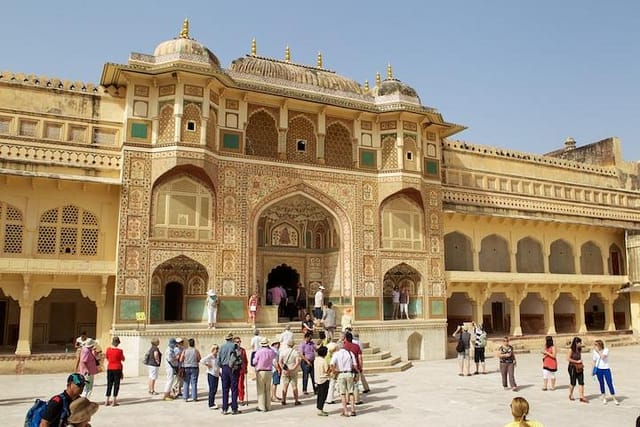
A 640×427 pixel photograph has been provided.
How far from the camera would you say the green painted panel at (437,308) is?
19.3m

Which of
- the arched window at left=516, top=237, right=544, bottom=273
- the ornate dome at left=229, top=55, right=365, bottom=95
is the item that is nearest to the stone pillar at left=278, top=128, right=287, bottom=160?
the ornate dome at left=229, top=55, right=365, bottom=95

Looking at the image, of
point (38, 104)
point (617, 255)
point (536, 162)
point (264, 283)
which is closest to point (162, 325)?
point (264, 283)

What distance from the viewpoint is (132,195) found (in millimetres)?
15656

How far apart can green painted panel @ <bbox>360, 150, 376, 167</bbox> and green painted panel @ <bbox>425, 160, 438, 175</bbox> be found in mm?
2038

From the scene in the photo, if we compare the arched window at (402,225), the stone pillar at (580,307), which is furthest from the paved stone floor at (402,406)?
the stone pillar at (580,307)

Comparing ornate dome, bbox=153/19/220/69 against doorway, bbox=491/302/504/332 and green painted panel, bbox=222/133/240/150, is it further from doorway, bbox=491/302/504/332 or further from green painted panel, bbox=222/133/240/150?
doorway, bbox=491/302/504/332

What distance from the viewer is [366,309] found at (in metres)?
18.2

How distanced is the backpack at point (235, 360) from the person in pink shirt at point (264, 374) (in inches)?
11.3

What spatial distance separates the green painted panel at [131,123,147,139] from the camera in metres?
16.0

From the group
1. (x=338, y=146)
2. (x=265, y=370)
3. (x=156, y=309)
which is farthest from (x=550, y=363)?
(x=156, y=309)

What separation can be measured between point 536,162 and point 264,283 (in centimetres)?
1391

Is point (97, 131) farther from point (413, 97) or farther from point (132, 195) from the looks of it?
point (413, 97)

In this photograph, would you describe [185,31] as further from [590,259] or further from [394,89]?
[590,259]

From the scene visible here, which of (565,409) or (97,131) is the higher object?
(97,131)
